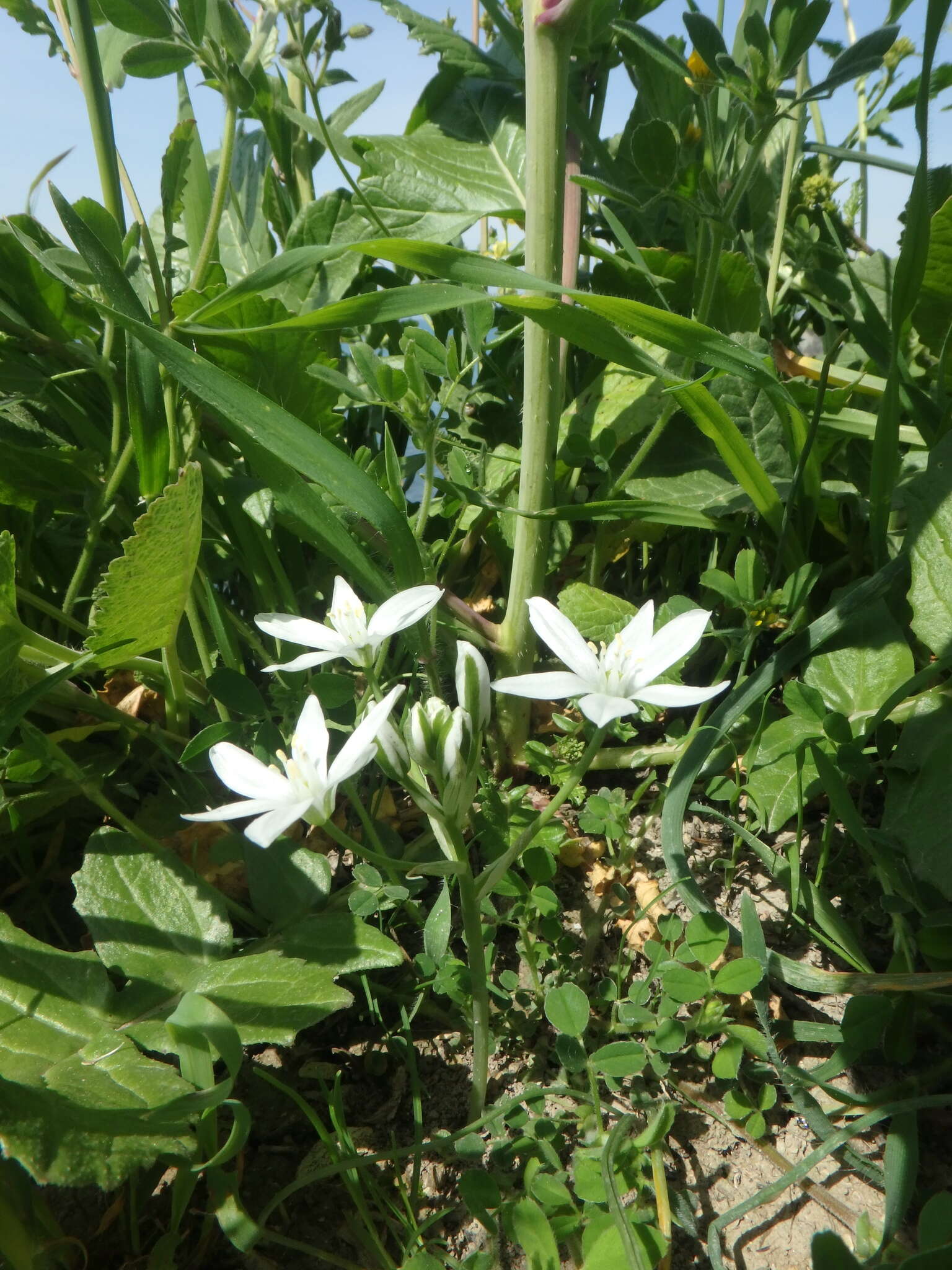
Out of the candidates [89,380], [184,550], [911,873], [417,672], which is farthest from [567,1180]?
[89,380]

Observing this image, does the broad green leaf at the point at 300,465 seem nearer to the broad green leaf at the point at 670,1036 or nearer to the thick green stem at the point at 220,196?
the thick green stem at the point at 220,196

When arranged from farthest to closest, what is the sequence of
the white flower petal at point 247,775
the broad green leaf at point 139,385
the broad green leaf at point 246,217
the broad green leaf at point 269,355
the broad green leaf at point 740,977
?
the broad green leaf at point 246,217, the broad green leaf at point 269,355, the broad green leaf at point 139,385, the broad green leaf at point 740,977, the white flower petal at point 247,775

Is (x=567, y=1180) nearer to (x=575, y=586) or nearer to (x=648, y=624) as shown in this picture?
(x=648, y=624)

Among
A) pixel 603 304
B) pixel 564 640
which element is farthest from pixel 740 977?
pixel 603 304

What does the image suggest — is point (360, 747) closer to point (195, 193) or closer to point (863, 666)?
point (863, 666)

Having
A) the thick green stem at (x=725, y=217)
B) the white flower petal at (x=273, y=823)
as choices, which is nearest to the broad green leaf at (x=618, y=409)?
the thick green stem at (x=725, y=217)
